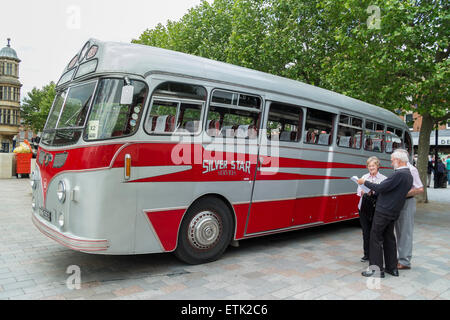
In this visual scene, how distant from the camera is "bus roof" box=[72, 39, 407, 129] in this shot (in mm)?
4746

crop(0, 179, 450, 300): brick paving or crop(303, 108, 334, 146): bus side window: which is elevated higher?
crop(303, 108, 334, 146): bus side window

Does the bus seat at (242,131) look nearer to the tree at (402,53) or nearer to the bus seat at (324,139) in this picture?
the bus seat at (324,139)

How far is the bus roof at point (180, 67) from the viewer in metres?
4.75

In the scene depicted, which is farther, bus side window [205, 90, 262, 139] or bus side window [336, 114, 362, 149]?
bus side window [336, 114, 362, 149]

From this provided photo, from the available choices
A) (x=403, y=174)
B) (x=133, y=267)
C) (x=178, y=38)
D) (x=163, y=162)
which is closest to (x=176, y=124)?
(x=163, y=162)

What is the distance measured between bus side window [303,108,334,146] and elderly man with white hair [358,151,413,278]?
6.99 ft

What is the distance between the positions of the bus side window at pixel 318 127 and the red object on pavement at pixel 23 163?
50.5ft

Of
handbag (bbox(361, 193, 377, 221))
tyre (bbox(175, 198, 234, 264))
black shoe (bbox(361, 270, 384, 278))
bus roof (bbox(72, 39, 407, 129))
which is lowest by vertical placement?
black shoe (bbox(361, 270, 384, 278))

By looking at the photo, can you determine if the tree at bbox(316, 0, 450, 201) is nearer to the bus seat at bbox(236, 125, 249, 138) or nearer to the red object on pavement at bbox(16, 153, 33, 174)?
the bus seat at bbox(236, 125, 249, 138)

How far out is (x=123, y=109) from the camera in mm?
4621

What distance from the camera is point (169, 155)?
16.4 ft

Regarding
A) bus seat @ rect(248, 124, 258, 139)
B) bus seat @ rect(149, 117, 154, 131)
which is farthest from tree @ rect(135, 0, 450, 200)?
bus seat @ rect(149, 117, 154, 131)

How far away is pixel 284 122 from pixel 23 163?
15883mm

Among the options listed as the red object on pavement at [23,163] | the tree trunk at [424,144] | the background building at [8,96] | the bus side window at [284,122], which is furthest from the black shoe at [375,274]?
the background building at [8,96]
